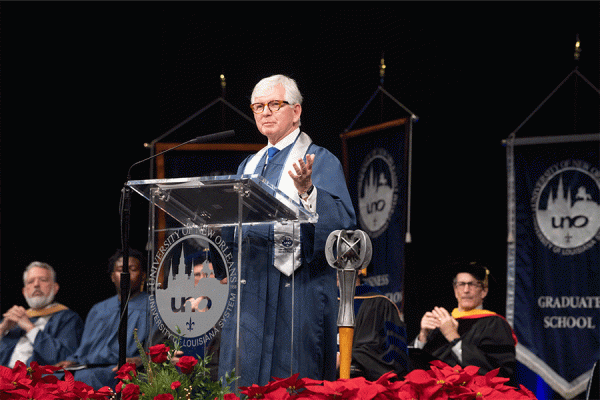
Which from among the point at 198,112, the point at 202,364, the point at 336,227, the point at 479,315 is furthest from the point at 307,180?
the point at 479,315

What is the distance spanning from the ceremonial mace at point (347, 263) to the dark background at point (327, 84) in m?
3.48

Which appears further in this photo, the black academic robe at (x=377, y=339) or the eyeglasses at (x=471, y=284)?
the eyeglasses at (x=471, y=284)

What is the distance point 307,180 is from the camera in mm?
2215

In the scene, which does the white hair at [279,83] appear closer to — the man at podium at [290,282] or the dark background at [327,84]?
the man at podium at [290,282]

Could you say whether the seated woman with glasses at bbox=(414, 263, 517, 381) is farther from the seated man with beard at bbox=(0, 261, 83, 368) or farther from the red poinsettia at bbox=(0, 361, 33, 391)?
the red poinsettia at bbox=(0, 361, 33, 391)

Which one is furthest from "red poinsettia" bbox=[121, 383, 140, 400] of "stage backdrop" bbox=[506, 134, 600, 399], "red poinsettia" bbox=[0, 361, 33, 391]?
"stage backdrop" bbox=[506, 134, 600, 399]

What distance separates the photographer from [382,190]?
5.38 m

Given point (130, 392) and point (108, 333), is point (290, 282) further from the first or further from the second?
point (108, 333)

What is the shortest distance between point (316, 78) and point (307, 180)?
3.59 m

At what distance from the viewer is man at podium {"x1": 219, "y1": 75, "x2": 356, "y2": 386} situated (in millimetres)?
2105

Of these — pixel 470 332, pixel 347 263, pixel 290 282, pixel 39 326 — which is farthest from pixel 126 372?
pixel 39 326

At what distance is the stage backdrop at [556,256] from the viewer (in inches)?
201

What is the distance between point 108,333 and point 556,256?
367cm

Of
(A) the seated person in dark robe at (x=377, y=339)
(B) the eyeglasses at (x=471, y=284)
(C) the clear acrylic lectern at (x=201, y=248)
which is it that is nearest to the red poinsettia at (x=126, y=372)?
(C) the clear acrylic lectern at (x=201, y=248)
